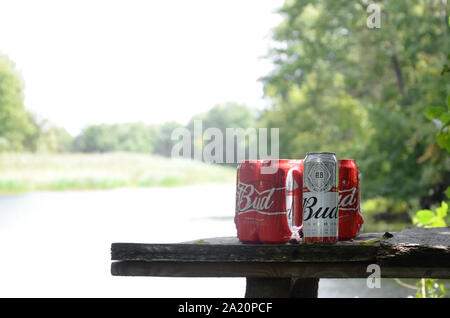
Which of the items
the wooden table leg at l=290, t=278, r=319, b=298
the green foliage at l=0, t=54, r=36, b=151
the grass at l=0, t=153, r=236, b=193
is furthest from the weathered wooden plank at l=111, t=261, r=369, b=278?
the green foliage at l=0, t=54, r=36, b=151

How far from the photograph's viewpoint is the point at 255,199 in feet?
6.76

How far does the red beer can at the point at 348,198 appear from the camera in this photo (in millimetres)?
2148

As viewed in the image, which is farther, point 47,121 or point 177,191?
point 47,121

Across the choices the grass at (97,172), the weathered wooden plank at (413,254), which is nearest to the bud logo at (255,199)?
the weathered wooden plank at (413,254)

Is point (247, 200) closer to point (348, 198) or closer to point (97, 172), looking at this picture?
point (348, 198)

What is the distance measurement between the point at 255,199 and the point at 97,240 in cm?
1501

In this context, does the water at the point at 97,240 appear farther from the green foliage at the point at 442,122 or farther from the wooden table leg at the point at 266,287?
the green foliage at the point at 442,122

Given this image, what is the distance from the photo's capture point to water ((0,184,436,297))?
32.6 feet

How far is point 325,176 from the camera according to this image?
2.06 meters

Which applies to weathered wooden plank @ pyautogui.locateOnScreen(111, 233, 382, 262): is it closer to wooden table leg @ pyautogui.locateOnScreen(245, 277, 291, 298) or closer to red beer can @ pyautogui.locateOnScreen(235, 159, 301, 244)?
red beer can @ pyautogui.locateOnScreen(235, 159, 301, 244)
